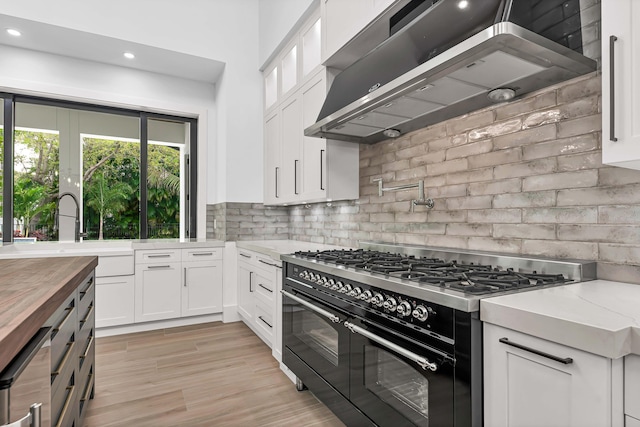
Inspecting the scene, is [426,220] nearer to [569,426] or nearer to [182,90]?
[569,426]

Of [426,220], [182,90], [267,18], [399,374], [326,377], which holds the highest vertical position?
[267,18]

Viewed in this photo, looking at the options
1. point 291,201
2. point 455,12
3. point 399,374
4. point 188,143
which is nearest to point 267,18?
point 188,143

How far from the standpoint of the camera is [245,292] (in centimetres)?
361

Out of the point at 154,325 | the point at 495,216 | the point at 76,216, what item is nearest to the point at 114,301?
the point at 154,325

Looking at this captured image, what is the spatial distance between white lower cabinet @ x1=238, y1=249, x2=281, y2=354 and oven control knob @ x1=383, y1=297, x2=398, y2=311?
48.3 inches

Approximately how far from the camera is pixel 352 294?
5.50 ft

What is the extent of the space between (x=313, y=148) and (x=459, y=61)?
Result: 1.68 m

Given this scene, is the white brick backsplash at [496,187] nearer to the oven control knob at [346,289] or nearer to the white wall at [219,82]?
the oven control knob at [346,289]

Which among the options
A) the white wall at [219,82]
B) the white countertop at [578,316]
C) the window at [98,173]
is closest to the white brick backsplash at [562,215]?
the white countertop at [578,316]

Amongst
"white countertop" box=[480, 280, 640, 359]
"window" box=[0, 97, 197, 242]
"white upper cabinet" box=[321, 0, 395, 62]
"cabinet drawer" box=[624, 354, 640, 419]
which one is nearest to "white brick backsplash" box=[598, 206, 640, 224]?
"white countertop" box=[480, 280, 640, 359]

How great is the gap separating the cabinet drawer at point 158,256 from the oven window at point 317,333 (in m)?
1.95

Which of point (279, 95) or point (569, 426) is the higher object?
point (279, 95)

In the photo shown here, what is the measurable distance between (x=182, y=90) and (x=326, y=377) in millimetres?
3794

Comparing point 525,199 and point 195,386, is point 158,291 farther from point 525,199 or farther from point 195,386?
point 525,199
